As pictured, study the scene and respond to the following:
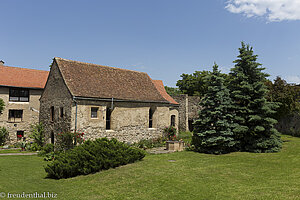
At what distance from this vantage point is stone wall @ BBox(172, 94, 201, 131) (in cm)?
3084

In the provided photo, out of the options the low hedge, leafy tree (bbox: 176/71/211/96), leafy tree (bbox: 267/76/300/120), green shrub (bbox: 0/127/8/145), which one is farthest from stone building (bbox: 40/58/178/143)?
leafy tree (bbox: 176/71/211/96)

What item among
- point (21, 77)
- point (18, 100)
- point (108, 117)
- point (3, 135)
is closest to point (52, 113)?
point (108, 117)

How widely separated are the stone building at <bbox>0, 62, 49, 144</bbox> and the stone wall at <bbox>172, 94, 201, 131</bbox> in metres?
18.3

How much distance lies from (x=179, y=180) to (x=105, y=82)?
12.8 meters

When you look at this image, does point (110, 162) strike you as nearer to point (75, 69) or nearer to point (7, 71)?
point (75, 69)

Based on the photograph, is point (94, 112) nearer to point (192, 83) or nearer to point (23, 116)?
point (23, 116)

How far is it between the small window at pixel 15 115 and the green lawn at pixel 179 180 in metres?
12.7

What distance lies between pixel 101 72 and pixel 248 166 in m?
14.9

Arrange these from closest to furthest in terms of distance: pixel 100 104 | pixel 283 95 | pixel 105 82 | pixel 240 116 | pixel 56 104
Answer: pixel 240 116 → pixel 100 104 → pixel 283 95 → pixel 56 104 → pixel 105 82

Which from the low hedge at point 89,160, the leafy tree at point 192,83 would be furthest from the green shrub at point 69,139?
the leafy tree at point 192,83

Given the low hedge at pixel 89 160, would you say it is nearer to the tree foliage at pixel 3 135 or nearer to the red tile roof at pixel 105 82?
the red tile roof at pixel 105 82

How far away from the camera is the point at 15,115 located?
25.1 metres

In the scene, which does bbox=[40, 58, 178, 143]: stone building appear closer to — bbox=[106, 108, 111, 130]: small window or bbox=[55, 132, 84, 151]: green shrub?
bbox=[106, 108, 111, 130]: small window

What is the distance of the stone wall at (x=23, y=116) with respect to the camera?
79.8ft
